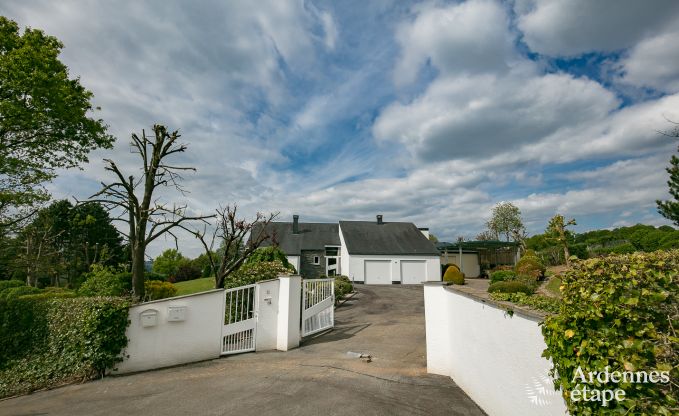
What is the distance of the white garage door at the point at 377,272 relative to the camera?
98.5 ft

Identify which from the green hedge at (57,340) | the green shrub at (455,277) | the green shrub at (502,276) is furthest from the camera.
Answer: the green shrub at (455,277)

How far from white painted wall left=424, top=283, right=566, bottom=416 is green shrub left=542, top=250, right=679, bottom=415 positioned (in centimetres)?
73

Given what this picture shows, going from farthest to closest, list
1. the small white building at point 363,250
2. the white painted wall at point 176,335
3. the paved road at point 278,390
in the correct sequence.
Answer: the small white building at point 363,250
the white painted wall at point 176,335
the paved road at point 278,390

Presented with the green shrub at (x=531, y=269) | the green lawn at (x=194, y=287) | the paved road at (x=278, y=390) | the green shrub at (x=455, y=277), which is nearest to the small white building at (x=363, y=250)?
the green shrub at (x=455, y=277)

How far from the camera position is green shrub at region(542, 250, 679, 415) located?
186cm

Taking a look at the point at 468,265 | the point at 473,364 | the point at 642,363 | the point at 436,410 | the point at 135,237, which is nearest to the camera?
the point at 642,363

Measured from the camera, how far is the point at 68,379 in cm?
607

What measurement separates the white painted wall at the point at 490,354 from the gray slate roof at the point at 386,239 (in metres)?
24.1

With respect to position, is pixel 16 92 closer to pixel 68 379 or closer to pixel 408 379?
pixel 68 379

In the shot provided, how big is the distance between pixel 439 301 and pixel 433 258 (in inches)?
1023

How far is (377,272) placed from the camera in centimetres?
3014

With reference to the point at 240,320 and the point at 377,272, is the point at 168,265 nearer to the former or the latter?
the point at 377,272

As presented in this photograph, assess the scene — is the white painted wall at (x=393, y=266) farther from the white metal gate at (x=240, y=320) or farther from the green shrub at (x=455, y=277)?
the white metal gate at (x=240, y=320)

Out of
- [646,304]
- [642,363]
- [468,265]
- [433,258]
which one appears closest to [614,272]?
[646,304]
